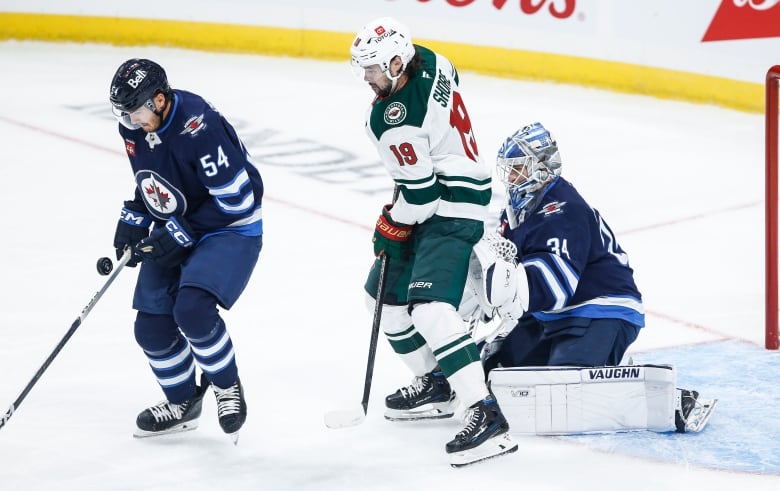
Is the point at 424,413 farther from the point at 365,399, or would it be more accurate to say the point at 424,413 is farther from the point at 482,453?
the point at 482,453

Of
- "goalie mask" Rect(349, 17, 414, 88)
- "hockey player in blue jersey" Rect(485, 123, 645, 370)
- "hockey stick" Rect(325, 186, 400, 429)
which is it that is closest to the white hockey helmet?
"goalie mask" Rect(349, 17, 414, 88)

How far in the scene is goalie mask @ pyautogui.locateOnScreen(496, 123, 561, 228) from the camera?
3.70 m

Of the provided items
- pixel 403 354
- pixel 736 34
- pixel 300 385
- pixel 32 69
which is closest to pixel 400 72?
pixel 403 354

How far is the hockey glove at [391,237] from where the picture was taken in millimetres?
3600

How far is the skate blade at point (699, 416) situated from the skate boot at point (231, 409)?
1234mm

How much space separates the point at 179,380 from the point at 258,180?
61cm

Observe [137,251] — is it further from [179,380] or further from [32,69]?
[32,69]

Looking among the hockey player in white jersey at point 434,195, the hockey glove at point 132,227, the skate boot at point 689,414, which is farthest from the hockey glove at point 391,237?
the skate boot at point 689,414

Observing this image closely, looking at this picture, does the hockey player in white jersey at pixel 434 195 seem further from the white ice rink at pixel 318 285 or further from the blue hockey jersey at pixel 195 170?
the blue hockey jersey at pixel 195 170

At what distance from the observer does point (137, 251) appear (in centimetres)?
358

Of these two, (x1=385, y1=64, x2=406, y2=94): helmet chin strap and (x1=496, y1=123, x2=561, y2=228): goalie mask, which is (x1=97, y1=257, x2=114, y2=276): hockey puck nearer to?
(x1=385, y1=64, x2=406, y2=94): helmet chin strap

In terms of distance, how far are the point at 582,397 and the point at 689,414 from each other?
1.00 ft

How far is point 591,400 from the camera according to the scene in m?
3.60

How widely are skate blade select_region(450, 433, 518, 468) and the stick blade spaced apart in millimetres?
293
